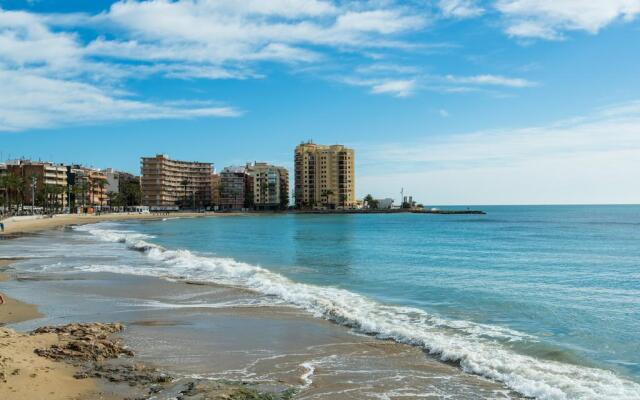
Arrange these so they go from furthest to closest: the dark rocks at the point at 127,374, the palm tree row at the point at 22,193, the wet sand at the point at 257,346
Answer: the palm tree row at the point at 22,193 < the wet sand at the point at 257,346 < the dark rocks at the point at 127,374

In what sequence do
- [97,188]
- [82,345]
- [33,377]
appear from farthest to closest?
[97,188], [82,345], [33,377]

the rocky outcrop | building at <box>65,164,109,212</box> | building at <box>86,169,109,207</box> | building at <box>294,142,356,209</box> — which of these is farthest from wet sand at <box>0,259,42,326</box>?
building at <box>294,142,356,209</box>

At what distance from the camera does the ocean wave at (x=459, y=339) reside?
9.92m

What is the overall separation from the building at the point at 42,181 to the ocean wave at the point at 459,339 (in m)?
126

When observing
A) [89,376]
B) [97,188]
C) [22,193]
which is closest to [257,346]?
[89,376]

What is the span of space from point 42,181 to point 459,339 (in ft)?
513

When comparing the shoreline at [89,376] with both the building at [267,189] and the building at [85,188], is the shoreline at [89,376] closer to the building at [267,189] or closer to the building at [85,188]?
the building at [85,188]

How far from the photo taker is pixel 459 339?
13617 mm

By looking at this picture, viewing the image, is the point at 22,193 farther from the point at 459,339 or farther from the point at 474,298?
the point at 459,339

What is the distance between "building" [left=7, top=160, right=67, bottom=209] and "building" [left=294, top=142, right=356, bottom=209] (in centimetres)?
7454

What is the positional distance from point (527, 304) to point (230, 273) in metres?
14.1

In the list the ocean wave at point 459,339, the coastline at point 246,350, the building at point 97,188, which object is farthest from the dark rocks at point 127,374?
the building at point 97,188

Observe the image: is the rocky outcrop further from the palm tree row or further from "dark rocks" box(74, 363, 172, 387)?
the palm tree row

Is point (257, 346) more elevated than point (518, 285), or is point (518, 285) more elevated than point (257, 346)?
point (257, 346)
